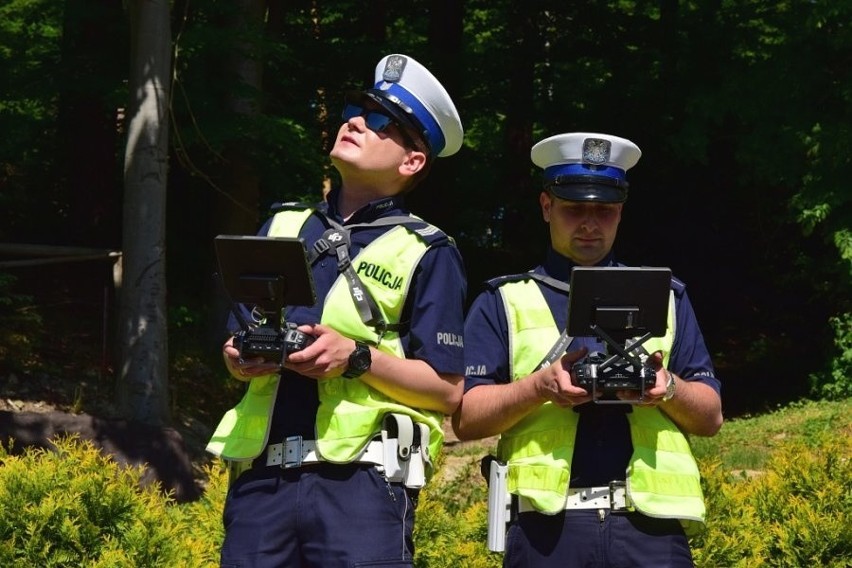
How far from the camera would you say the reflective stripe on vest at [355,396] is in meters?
3.60

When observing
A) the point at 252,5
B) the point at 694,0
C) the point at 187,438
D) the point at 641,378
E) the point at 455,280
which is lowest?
the point at 187,438

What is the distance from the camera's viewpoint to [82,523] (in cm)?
547

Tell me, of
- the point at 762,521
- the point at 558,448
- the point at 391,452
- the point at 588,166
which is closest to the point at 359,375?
the point at 391,452

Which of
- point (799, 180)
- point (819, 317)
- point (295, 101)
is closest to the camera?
point (799, 180)

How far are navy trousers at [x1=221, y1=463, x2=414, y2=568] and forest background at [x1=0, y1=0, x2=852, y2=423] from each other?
7.96 m

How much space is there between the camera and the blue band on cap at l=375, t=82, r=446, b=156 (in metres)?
3.97

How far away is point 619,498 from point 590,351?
1.38 feet

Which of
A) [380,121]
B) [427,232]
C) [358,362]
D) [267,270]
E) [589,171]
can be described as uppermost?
[380,121]

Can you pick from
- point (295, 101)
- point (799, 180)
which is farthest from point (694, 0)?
point (295, 101)

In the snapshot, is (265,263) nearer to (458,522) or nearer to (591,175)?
(591,175)

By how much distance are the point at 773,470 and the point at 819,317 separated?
13658 mm

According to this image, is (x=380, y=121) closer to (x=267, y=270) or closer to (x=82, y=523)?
(x=267, y=270)

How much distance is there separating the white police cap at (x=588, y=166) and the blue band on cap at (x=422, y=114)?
33cm

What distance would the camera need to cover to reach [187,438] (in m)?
12.5
